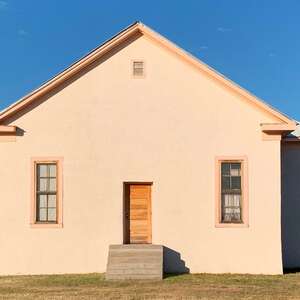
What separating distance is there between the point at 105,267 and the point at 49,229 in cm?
197

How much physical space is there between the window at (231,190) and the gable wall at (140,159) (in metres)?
0.21

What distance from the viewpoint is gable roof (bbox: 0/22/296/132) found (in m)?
16.4

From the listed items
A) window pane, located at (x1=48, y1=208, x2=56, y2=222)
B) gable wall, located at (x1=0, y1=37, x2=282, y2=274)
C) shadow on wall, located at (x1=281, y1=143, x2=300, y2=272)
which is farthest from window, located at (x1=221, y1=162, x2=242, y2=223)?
window pane, located at (x1=48, y1=208, x2=56, y2=222)

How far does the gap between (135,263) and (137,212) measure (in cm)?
194

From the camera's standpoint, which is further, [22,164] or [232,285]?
[22,164]

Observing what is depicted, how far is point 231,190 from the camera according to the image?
16.6 metres

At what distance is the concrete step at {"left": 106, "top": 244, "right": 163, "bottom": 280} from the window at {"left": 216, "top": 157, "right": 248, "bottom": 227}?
7.32 ft

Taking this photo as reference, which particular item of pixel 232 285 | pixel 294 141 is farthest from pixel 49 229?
pixel 294 141

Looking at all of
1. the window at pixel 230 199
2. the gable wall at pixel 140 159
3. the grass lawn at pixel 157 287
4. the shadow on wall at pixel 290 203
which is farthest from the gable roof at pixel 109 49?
the grass lawn at pixel 157 287

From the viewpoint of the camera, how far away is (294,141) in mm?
18438

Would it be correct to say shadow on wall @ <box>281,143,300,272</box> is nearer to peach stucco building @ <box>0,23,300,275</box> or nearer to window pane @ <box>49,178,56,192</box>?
peach stucco building @ <box>0,23,300,275</box>

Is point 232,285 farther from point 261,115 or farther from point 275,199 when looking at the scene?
point 261,115

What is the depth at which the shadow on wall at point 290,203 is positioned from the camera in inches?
731

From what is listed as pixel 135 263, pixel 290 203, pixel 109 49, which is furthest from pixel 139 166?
pixel 290 203
